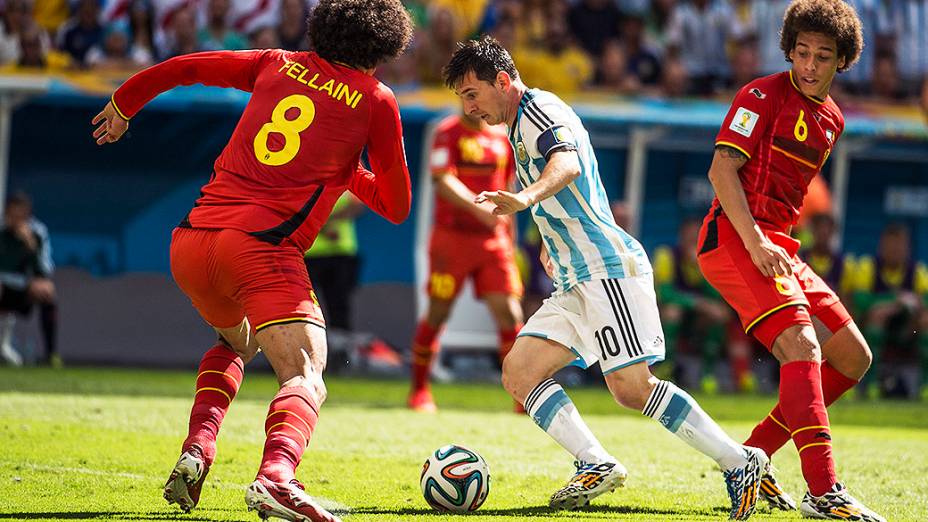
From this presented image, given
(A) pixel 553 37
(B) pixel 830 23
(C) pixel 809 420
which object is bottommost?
(C) pixel 809 420

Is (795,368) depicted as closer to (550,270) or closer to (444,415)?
(550,270)

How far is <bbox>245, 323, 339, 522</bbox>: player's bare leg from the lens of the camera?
486 centimetres

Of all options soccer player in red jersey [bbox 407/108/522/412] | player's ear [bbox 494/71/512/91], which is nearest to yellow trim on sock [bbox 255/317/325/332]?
player's ear [bbox 494/71/512/91]

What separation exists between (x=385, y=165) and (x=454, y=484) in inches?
57.4

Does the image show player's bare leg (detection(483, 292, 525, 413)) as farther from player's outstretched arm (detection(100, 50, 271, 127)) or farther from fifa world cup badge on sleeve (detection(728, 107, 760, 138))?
player's outstretched arm (detection(100, 50, 271, 127))

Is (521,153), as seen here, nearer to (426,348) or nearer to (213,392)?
(213,392)

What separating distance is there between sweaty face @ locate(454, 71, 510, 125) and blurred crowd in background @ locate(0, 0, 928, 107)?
344 inches

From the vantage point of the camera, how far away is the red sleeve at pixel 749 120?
6.21m

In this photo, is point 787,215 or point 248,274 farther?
point 787,215

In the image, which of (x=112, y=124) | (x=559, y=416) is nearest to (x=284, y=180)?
(x=112, y=124)

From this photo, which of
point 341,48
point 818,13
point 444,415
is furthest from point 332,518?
point 444,415

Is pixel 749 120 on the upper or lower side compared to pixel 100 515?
upper

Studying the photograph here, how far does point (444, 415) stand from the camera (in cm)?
1050

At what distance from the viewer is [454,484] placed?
6.00 meters
